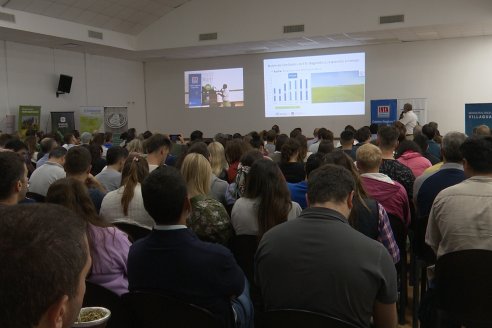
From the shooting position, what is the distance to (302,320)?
5.31 feet

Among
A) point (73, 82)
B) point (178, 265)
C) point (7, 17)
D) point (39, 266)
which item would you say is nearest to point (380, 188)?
point (178, 265)

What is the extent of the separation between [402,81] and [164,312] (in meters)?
11.9

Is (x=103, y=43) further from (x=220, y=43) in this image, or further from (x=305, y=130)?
(x=305, y=130)

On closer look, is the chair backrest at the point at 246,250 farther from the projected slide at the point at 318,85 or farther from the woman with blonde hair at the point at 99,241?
the projected slide at the point at 318,85

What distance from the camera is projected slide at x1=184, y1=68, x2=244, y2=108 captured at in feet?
46.8

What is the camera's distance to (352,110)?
42.3ft

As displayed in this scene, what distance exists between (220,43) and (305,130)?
3532 millimetres

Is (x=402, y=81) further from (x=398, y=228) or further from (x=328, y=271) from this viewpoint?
(x=328, y=271)

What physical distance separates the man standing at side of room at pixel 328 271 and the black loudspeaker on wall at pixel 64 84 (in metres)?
11.6

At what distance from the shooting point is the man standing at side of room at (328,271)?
1788 mm

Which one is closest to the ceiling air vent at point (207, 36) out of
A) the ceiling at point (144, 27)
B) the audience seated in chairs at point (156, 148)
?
the ceiling at point (144, 27)

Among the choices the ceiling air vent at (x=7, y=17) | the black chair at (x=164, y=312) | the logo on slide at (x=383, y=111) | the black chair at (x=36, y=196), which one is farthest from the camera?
the logo on slide at (x=383, y=111)

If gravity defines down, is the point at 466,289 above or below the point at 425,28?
below

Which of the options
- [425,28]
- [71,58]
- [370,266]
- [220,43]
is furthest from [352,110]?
[370,266]
